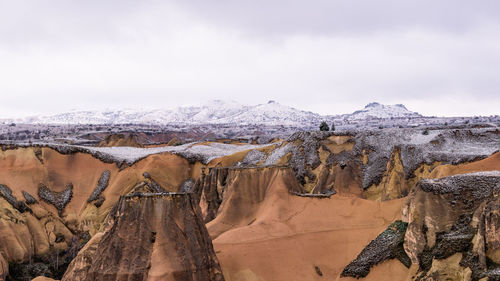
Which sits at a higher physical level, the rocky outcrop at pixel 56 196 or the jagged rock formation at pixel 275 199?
the jagged rock formation at pixel 275 199

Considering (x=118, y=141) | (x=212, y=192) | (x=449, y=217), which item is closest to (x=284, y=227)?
(x=212, y=192)

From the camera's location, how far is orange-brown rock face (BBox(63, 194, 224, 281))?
1555cm

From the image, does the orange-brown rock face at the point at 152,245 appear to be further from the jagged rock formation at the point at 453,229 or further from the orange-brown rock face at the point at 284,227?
the jagged rock formation at the point at 453,229

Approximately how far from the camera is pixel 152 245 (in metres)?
16.0

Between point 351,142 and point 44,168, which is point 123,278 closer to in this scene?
point 44,168

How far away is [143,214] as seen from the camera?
53.0ft

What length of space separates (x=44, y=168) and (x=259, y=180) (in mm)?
25679

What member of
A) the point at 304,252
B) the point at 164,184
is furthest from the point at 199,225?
the point at 164,184

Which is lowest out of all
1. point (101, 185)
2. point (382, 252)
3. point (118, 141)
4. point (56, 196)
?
point (56, 196)

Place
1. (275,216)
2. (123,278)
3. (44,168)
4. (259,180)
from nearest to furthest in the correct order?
(123,278), (275,216), (259,180), (44,168)

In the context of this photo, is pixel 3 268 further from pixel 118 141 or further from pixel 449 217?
pixel 118 141

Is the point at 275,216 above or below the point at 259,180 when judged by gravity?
below

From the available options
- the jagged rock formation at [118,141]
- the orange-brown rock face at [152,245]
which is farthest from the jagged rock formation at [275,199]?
the jagged rock formation at [118,141]

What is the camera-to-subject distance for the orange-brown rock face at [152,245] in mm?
15555
